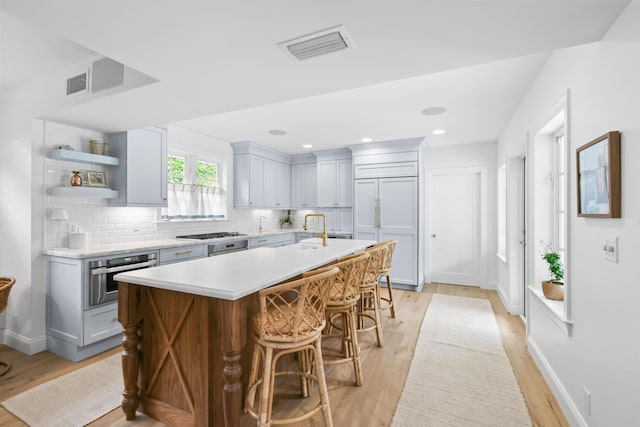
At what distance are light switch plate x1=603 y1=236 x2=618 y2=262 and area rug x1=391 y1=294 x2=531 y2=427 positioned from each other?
1179 millimetres

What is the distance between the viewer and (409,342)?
3113 millimetres

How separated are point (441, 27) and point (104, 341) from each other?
3.76 metres

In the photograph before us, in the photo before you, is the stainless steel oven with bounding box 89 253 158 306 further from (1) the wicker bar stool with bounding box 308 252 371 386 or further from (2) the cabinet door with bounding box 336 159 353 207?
(2) the cabinet door with bounding box 336 159 353 207

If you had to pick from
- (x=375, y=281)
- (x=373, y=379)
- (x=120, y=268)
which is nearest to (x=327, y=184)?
(x=375, y=281)

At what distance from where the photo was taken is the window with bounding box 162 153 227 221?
4.42m

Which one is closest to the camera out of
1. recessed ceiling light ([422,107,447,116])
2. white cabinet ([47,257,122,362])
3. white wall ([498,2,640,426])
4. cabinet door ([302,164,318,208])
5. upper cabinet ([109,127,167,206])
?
white wall ([498,2,640,426])

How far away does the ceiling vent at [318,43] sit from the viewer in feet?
5.40

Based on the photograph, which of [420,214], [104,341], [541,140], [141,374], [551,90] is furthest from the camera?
[420,214]

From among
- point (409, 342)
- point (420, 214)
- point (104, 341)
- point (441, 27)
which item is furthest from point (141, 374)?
point (420, 214)

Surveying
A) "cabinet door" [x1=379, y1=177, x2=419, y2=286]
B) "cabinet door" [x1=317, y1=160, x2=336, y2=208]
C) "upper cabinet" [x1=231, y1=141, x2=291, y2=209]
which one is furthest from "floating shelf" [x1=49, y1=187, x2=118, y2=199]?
"cabinet door" [x1=379, y1=177, x2=419, y2=286]

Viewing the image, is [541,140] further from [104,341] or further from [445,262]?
[104,341]

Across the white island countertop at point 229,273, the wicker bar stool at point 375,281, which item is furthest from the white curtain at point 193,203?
the wicker bar stool at point 375,281

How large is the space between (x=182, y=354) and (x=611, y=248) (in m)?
2.33

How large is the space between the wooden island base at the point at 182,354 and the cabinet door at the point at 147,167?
6.52ft
